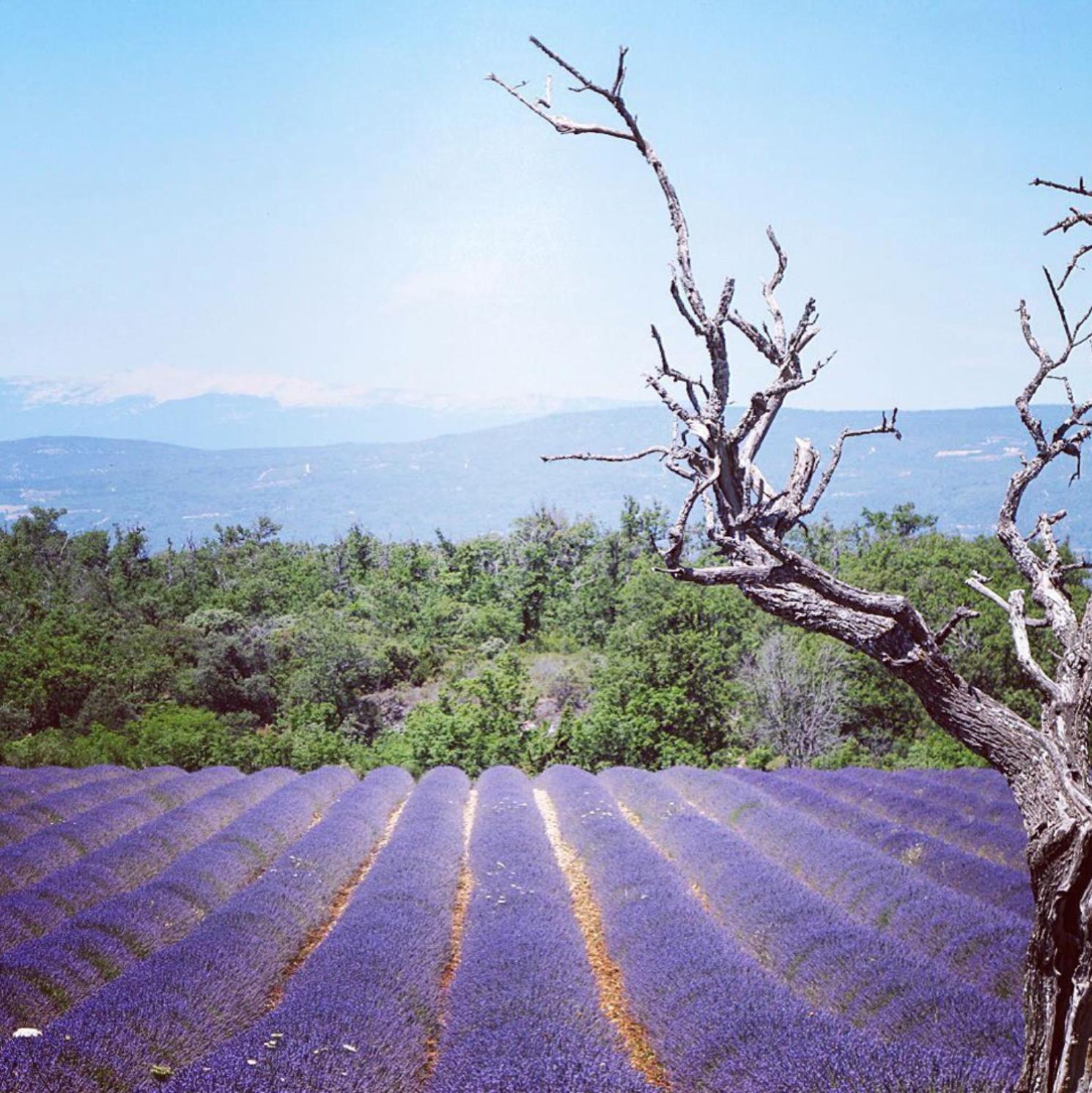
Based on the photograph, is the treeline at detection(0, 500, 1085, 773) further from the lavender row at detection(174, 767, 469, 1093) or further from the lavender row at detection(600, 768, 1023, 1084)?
the lavender row at detection(174, 767, 469, 1093)

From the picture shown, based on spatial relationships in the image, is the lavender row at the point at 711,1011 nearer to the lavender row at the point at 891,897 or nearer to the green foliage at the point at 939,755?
the lavender row at the point at 891,897

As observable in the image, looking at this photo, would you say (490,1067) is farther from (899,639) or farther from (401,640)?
(401,640)

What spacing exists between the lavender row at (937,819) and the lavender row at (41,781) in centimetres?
1008

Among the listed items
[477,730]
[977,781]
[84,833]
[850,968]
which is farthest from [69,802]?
[977,781]

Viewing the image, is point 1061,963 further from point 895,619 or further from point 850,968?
point 850,968

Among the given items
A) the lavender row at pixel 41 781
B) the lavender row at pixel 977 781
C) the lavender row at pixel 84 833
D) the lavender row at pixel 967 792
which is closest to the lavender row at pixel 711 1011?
the lavender row at pixel 967 792

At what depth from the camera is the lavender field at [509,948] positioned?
361cm

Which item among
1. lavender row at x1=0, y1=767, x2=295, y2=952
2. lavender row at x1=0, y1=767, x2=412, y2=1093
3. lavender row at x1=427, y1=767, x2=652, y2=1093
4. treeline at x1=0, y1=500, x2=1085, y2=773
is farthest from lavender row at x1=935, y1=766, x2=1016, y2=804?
lavender row at x1=0, y1=767, x2=295, y2=952

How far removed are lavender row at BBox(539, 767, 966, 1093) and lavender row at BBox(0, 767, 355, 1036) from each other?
3.15 meters

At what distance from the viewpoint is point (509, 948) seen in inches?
203

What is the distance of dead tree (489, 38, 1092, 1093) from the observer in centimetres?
249

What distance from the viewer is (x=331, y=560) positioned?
4922 cm

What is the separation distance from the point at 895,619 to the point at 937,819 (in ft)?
25.1

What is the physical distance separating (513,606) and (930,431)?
175m
